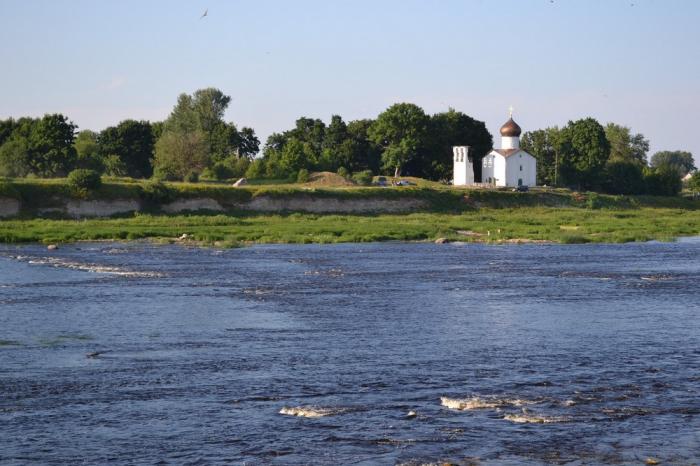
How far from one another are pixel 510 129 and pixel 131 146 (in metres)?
51.1

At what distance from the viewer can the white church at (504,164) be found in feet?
393

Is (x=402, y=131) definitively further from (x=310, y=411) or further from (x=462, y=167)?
(x=310, y=411)

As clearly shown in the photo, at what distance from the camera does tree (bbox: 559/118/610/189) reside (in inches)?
5315

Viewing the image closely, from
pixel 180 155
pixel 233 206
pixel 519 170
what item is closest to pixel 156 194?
pixel 233 206

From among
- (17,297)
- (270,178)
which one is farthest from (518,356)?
(270,178)

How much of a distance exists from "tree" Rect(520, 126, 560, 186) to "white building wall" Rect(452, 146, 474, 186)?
17.6 meters

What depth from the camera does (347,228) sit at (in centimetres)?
7656

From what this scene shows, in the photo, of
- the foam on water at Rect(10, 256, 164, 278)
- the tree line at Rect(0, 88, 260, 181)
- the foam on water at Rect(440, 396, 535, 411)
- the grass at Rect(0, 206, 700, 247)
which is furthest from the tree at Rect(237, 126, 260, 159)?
the foam on water at Rect(440, 396, 535, 411)

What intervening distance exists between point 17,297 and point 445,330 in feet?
53.8

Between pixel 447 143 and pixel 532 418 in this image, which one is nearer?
pixel 532 418

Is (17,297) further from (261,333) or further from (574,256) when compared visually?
(574,256)

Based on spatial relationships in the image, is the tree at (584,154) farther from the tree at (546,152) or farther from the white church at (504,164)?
the white church at (504,164)

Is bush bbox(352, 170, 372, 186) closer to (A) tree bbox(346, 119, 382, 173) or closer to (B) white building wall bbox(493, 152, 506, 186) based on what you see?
(B) white building wall bbox(493, 152, 506, 186)

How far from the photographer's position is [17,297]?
121 ft
